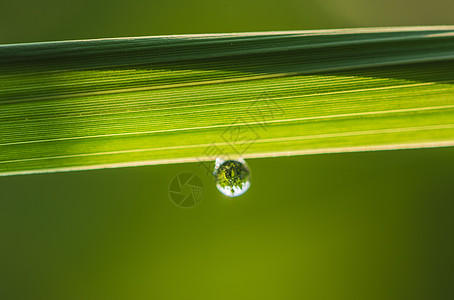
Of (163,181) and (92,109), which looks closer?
(92,109)

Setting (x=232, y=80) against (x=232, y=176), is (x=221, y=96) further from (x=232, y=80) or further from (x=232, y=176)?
(x=232, y=176)

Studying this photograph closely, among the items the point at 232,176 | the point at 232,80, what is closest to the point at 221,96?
the point at 232,80

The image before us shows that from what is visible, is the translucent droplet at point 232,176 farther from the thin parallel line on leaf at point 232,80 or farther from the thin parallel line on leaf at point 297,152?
the thin parallel line on leaf at point 232,80

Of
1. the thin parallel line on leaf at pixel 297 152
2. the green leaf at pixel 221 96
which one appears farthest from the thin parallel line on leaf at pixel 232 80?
the thin parallel line on leaf at pixel 297 152

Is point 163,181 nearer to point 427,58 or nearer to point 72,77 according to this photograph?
point 72,77

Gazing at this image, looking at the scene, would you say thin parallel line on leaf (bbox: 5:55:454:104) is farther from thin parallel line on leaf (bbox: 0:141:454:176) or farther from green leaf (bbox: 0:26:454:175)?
thin parallel line on leaf (bbox: 0:141:454:176)

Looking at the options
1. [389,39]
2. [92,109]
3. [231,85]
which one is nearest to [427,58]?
[389,39]

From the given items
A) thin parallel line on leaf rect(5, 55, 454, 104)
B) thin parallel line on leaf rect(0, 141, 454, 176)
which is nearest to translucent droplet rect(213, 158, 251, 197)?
thin parallel line on leaf rect(0, 141, 454, 176)
